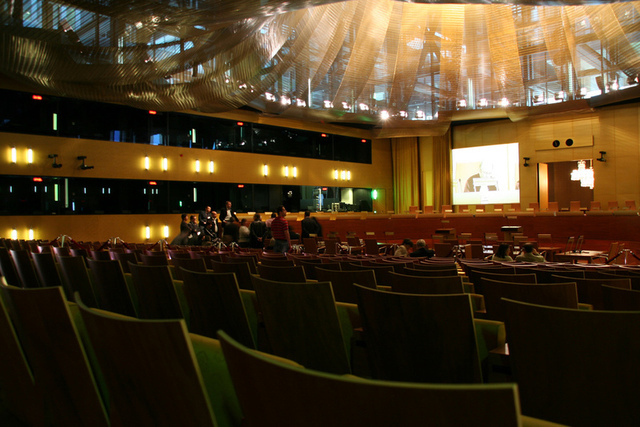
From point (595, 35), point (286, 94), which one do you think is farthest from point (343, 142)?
point (595, 35)

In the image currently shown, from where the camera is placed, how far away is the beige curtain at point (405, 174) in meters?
23.4

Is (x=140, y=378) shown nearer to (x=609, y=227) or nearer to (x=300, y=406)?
(x=300, y=406)

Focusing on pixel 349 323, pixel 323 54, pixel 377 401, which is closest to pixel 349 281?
pixel 349 323

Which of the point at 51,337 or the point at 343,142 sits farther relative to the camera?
the point at 343,142

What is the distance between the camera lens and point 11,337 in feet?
5.56

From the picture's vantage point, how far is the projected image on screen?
2115cm

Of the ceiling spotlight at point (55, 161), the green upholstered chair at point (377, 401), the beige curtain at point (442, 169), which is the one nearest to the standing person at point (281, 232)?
the ceiling spotlight at point (55, 161)

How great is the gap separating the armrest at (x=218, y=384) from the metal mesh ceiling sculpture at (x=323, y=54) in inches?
235

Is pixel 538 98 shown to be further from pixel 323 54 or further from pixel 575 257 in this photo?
pixel 323 54

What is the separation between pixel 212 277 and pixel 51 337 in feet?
3.50

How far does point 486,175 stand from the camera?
71.9 ft

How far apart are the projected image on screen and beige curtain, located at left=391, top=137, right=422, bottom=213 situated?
1.89 meters

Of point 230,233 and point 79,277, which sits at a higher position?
point 79,277

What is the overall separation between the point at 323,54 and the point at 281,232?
6508 mm
